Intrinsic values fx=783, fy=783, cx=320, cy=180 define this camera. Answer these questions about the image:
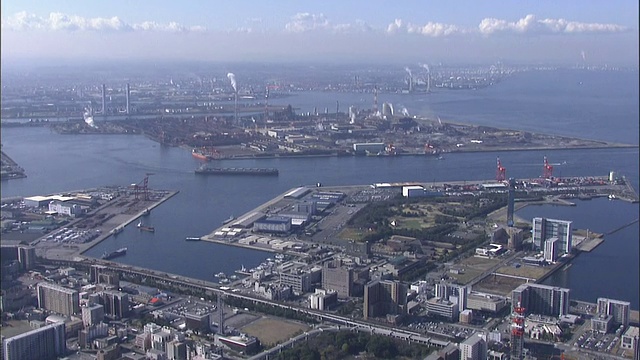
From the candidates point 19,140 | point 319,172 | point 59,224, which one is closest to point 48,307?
point 59,224

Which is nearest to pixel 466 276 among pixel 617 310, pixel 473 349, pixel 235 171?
pixel 617 310

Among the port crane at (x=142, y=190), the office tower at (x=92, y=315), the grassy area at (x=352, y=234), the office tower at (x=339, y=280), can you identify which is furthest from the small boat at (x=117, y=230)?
the office tower at (x=339, y=280)

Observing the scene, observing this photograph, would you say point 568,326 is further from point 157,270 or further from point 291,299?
point 157,270

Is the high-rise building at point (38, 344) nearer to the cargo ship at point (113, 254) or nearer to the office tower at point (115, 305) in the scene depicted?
the office tower at point (115, 305)

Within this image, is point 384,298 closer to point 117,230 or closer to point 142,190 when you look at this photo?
point 117,230

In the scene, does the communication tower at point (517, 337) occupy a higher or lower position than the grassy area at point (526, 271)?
higher

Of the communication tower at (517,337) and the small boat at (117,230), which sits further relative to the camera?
the small boat at (117,230)
